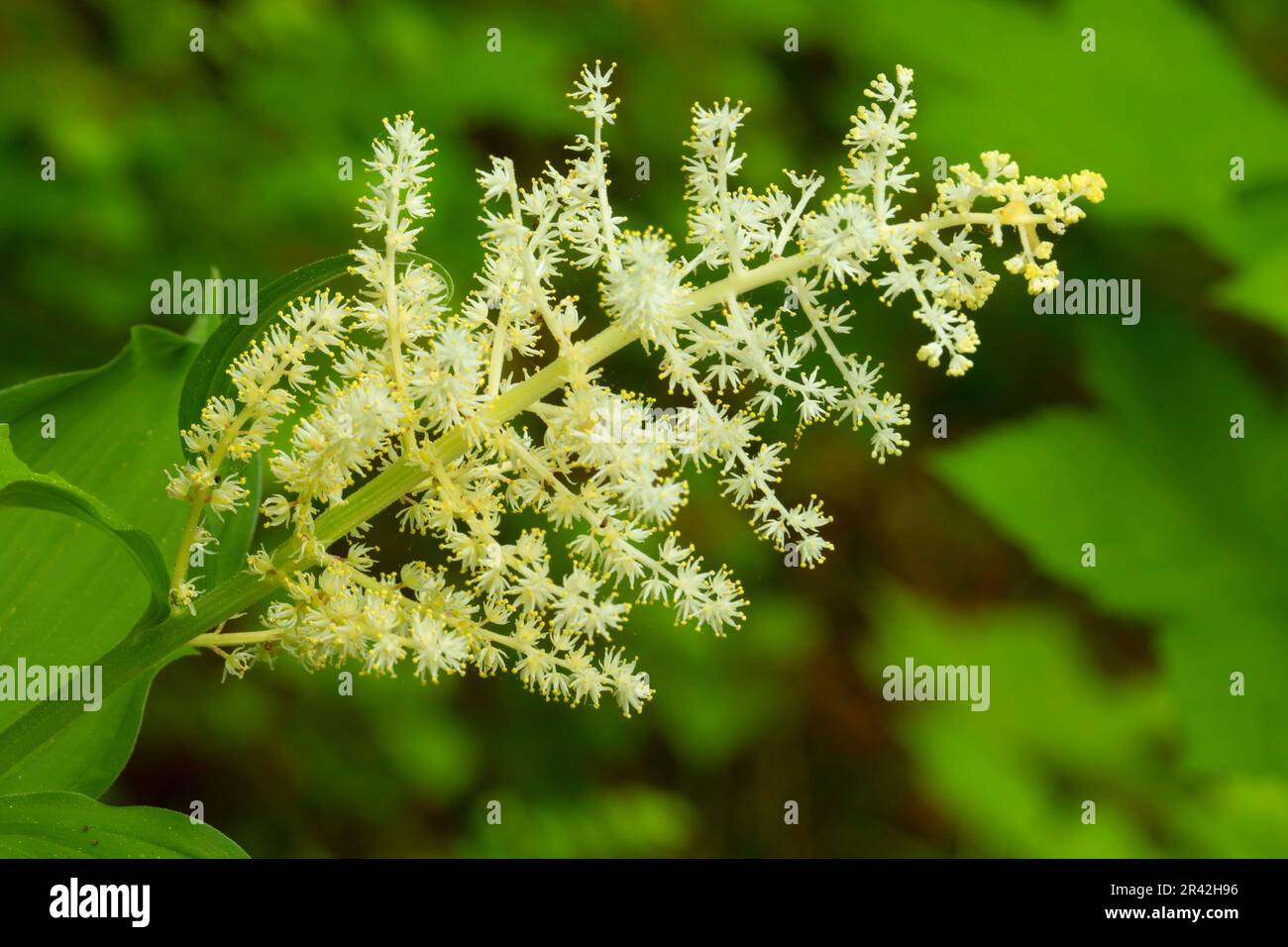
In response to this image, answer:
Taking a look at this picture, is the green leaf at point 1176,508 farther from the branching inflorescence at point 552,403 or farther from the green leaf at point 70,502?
the green leaf at point 70,502

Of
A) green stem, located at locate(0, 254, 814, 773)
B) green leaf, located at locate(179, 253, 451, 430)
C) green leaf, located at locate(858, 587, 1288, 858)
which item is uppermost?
green leaf, located at locate(179, 253, 451, 430)

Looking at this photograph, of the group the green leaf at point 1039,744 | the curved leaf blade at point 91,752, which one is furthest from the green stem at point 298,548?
the green leaf at point 1039,744

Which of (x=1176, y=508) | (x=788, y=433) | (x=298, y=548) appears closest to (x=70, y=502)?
(x=298, y=548)

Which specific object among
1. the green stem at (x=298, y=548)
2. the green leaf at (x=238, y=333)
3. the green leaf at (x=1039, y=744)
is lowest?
the green leaf at (x=1039, y=744)

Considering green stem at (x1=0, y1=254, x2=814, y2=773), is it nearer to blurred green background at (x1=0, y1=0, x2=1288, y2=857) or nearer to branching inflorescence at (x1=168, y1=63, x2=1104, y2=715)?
branching inflorescence at (x1=168, y1=63, x2=1104, y2=715)

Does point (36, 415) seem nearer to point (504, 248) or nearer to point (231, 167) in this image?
point (504, 248)

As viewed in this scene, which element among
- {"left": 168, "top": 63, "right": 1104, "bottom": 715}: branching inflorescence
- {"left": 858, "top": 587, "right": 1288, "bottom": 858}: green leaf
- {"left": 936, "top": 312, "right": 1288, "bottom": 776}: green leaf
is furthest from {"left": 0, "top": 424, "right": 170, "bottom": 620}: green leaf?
{"left": 858, "top": 587, "right": 1288, "bottom": 858}: green leaf

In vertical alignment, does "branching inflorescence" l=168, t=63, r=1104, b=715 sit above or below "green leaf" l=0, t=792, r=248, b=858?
above

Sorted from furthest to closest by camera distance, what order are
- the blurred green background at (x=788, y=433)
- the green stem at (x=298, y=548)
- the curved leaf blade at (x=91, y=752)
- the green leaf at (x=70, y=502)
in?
1. the blurred green background at (x=788, y=433)
2. the curved leaf blade at (x=91, y=752)
3. the green stem at (x=298, y=548)
4. the green leaf at (x=70, y=502)
